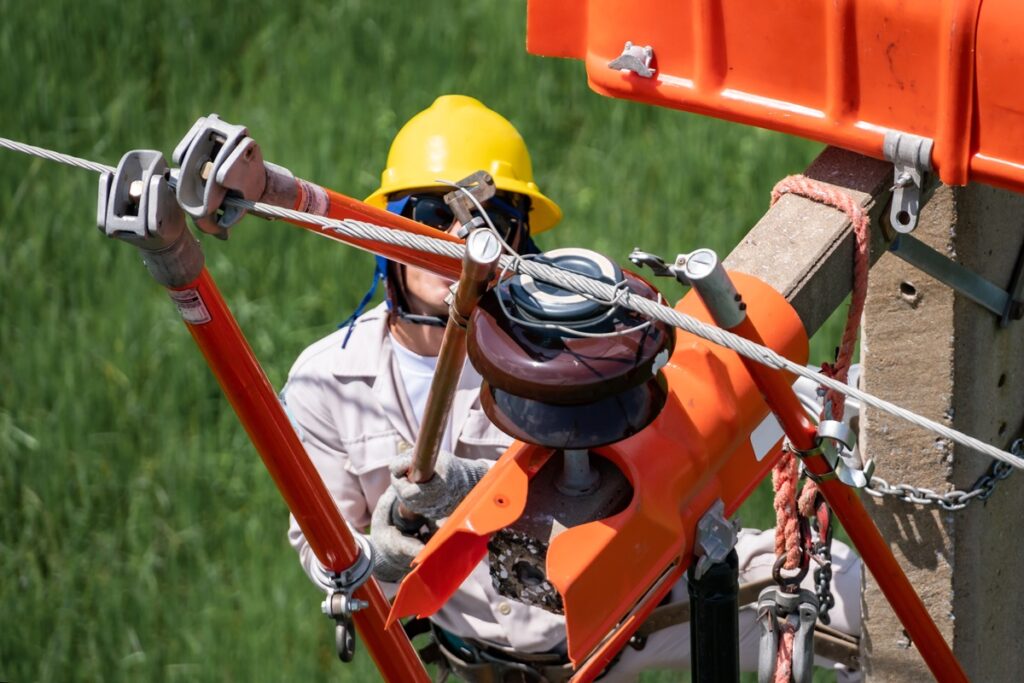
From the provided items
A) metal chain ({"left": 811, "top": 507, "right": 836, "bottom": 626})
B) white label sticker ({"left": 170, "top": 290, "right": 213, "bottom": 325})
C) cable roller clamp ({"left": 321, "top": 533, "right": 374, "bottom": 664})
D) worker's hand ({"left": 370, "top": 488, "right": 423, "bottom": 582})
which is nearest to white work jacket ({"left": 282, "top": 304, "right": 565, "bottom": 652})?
worker's hand ({"left": 370, "top": 488, "right": 423, "bottom": 582})

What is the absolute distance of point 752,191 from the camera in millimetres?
5043

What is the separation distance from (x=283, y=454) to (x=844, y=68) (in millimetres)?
918

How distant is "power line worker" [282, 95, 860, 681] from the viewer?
3.04 m

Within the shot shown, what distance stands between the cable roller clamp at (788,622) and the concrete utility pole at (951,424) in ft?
1.17

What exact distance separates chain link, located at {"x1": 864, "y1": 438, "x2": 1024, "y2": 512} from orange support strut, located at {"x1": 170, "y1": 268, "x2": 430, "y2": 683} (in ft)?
2.63

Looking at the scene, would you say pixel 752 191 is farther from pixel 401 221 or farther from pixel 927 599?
pixel 401 221

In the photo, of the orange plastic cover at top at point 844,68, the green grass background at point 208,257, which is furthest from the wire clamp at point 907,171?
the green grass background at point 208,257

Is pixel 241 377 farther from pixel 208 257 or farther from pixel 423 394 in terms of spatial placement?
pixel 208 257

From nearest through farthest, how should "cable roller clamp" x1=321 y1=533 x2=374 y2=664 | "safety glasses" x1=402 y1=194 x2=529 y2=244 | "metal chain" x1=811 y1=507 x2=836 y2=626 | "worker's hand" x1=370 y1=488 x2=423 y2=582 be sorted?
1. "cable roller clamp" x1=321 y1=533 x2=374 y2=664
2. "metal chain" x1=811 y1=507 x2=836 y2=626
3. "worker's hand" x1=370 y1=488 x2=423 y2=582
4. "safety glasses" x1=402 y1=194 x2=529 y2=244

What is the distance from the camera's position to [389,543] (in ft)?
9.05

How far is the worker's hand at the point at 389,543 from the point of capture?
2.74 metres

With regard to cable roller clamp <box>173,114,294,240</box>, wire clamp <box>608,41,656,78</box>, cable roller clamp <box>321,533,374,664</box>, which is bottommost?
cable roller clamp <box>321,533,374,664</box>

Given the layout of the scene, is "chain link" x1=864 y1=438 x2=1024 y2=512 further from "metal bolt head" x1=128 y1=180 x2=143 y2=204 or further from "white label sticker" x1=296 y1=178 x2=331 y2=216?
"metal bolt head" x1=128 y1=180 x2=143 y2=204

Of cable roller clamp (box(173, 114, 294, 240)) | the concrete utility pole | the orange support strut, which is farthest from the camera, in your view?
the concrete utility pole
